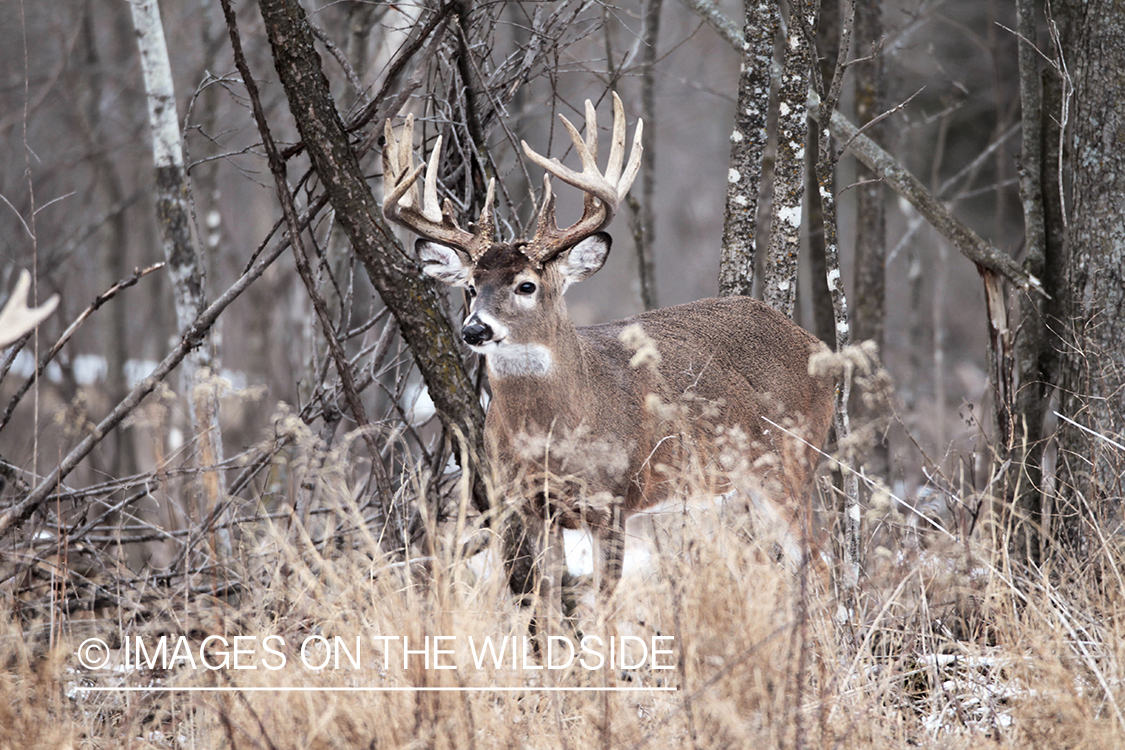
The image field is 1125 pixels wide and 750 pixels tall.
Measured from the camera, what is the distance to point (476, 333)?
413 centimetres

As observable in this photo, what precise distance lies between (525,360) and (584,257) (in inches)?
22.8

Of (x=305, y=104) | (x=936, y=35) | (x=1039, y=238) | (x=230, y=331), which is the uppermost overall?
(x=936, y=35)

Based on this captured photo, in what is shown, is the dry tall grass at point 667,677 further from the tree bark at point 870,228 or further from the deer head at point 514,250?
the tree bark at point 870,228

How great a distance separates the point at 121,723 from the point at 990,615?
10.3ft

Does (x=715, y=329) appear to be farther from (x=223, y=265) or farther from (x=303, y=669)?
(x=223, y=265)

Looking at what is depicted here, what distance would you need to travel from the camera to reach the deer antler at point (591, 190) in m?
4.29

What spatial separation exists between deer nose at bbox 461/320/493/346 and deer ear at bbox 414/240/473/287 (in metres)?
0.38

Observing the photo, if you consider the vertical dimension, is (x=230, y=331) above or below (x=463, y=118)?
above

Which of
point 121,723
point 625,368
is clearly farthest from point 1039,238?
point 121,723

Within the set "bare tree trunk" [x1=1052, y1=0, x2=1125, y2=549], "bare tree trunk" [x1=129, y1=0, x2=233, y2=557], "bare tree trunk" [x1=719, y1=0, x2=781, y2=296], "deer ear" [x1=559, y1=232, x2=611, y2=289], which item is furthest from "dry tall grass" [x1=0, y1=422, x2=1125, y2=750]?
"bare tree trunk" [x1=129, y1=0, x2=233, y2=557]

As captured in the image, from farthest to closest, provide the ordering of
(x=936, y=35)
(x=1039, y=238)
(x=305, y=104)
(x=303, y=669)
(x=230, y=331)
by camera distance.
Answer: (x=230, y=331)
(x=936, y=35)
(x=1039, y=238)
(x=305, y=104)
(x=303, y=669)

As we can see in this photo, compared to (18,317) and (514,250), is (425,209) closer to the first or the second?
(514,250)

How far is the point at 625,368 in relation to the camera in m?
4.76

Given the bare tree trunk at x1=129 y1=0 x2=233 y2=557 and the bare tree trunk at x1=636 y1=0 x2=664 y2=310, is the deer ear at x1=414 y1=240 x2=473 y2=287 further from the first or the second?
the bare tree trunk at x1=636 y1=0 x2=664 y2=310
